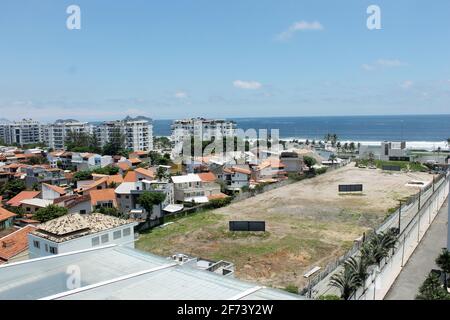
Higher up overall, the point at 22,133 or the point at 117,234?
the point at 22,133

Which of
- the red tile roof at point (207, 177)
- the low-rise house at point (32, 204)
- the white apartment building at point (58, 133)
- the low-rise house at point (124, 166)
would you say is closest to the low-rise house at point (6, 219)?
the low-rise house at point (32, 204)

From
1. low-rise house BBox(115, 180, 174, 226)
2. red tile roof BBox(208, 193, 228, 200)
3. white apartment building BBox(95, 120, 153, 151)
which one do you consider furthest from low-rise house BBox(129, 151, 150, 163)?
low-rise house BBox(115, 180, 174, 226)

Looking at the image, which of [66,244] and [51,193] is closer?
[66,244]

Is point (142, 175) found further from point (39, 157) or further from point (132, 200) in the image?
point (39, 157)

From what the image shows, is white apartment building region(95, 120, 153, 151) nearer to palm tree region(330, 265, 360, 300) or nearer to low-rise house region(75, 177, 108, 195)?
low-rise house region(75, 177, 108, 195)

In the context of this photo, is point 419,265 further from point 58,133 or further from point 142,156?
point 58,133

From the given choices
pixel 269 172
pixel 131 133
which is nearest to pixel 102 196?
pixel 269 172
